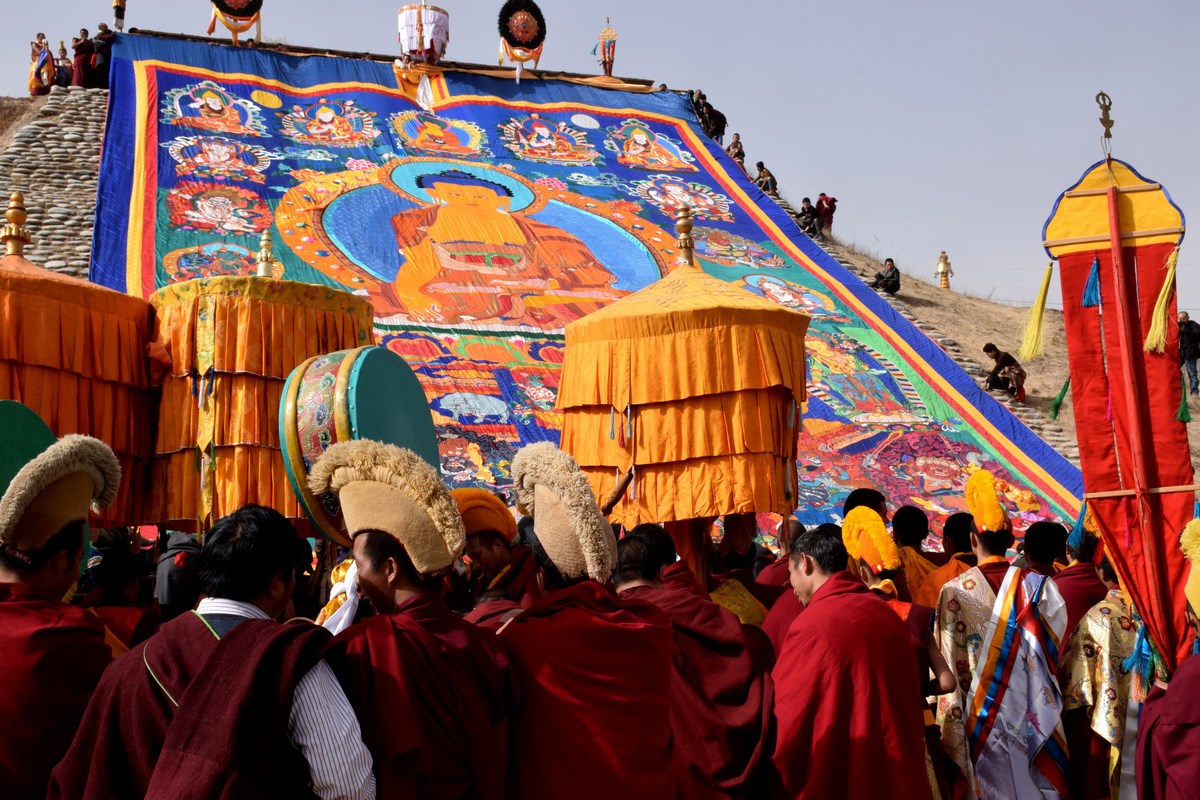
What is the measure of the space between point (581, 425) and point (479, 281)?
5.85m

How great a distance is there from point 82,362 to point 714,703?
2.56 m

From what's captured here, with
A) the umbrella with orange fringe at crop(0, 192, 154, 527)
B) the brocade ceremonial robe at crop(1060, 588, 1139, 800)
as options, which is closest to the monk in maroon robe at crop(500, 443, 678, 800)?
the brocade ceremonial robe at crop(1060, 588, 1139, 800)

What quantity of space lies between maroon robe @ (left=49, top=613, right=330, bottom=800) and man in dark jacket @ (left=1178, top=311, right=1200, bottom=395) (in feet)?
39.5

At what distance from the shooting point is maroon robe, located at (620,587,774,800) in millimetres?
2934

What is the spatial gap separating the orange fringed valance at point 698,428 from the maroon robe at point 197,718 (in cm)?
272

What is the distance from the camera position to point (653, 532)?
304 centimetres

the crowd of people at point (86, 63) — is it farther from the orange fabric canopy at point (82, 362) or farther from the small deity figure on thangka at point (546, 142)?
the orange fabric canopy at point (82, 362)

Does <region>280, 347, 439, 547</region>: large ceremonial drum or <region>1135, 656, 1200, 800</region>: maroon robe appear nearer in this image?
<region>1135, 656, 1200, 800</region>: maroon robe

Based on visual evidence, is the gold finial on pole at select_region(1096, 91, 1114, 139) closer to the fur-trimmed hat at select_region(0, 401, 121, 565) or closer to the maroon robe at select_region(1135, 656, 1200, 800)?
the maroon robe at select_region(1135, 656, 1200, 800)

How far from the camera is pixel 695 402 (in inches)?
177

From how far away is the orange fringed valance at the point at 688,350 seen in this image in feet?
14.6

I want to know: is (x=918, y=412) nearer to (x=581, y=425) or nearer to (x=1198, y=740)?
(x=581, y=425)

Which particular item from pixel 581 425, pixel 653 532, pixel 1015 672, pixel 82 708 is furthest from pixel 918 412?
pixel 82 708

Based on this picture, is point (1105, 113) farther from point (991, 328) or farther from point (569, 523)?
point (991, 328)
